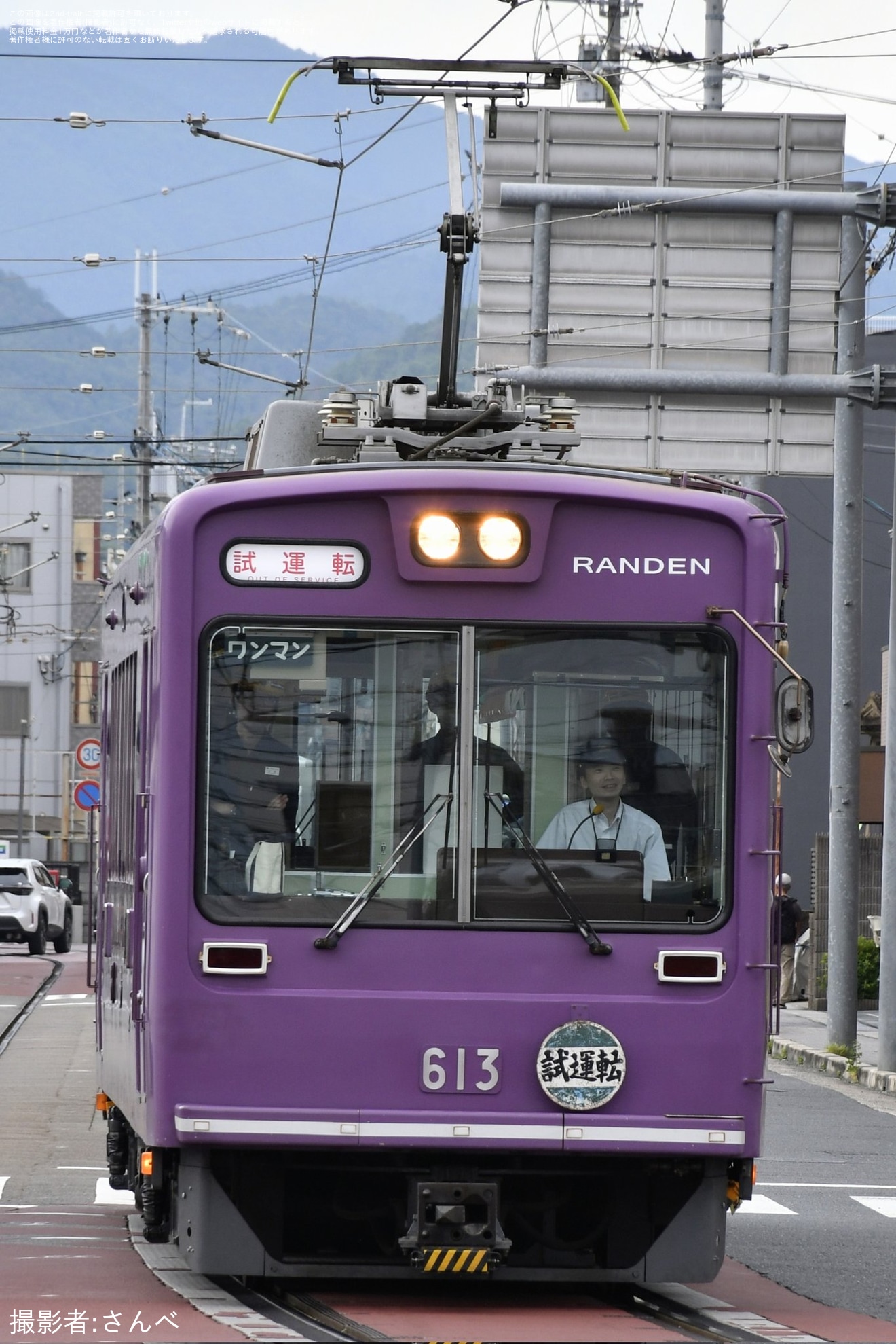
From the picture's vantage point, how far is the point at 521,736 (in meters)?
7.68

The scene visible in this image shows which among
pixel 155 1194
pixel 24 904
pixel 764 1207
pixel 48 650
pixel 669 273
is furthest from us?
pixel 48 650

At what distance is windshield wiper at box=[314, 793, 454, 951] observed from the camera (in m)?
7.48

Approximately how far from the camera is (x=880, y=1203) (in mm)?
12281

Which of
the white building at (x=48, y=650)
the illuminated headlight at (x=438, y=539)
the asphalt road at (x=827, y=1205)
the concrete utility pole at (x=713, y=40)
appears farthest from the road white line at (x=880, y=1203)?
the white building at (x=48, y=650)

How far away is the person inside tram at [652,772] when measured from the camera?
7.68 meters

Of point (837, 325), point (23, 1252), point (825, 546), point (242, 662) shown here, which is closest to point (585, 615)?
point (242, 662)

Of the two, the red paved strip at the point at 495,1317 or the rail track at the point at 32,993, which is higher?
the red paved strip at the point at 495,1317

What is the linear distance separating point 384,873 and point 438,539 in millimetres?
1159

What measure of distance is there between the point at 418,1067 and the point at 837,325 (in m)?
13.8

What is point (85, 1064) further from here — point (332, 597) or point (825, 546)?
point (825, 546)

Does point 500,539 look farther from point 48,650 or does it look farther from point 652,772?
point 48,650

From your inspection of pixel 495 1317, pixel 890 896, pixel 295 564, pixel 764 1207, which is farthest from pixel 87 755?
pixel 495 1317

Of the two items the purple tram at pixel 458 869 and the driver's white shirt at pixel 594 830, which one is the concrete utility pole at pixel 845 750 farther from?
the driver's white shirt at pixel 594 830

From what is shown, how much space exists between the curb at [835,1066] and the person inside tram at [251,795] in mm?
12424
